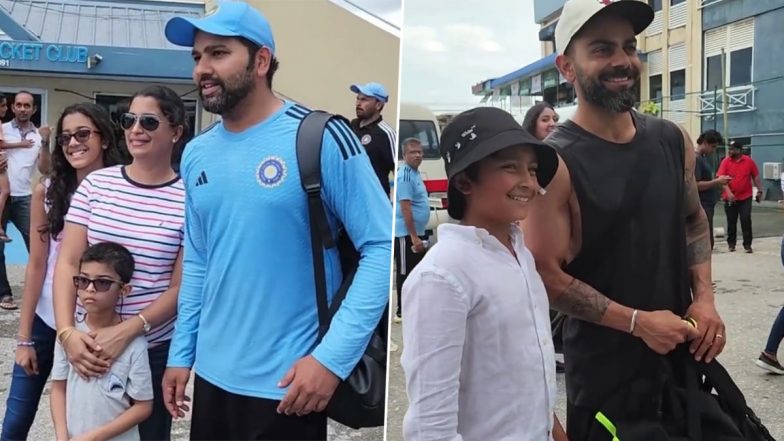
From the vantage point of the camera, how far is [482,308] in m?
0.98

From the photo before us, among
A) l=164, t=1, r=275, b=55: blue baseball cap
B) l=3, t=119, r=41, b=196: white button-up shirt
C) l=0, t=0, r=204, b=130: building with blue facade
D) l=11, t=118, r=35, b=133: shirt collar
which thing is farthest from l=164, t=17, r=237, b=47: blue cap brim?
l=0, t=0, r=204, b=130: building with blue facade

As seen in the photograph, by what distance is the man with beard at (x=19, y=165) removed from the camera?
4.05m

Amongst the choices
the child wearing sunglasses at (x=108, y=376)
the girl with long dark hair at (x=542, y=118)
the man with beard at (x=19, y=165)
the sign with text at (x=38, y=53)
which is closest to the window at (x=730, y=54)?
the girl with long dark hair at (x=542, y=118)

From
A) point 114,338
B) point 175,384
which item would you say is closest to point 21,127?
point 114,338

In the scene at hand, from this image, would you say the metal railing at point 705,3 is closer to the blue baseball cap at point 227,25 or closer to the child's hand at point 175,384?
the blue baseball cap at point 227,25

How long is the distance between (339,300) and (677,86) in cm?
76

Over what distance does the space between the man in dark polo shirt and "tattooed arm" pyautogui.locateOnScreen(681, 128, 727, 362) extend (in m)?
0.06

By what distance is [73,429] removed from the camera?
1.55 meters

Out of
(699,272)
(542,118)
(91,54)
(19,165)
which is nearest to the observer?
(699,272)

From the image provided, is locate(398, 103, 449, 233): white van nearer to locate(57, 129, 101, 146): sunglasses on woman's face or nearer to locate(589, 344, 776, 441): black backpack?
locate(589, 344, 776, 441): black backpack

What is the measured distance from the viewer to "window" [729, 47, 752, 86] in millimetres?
1319

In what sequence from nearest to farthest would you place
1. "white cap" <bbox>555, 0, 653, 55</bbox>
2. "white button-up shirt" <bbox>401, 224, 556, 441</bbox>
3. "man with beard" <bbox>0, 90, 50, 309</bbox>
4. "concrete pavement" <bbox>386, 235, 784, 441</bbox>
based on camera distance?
"white button-up shirt" <bbox>401, 224, 556, 441</bbox>
"white cap" <bbox>555, 0, 653, 55</bbox>
"concrete pavement" <bbox>386, 235, 784, 441</bbox>
"man with beard" <bbox>0, 90, 50, 309</bbox>

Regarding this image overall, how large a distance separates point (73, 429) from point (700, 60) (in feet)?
4.91

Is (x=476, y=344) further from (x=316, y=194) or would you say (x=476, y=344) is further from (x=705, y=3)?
(x=705, y=3)
